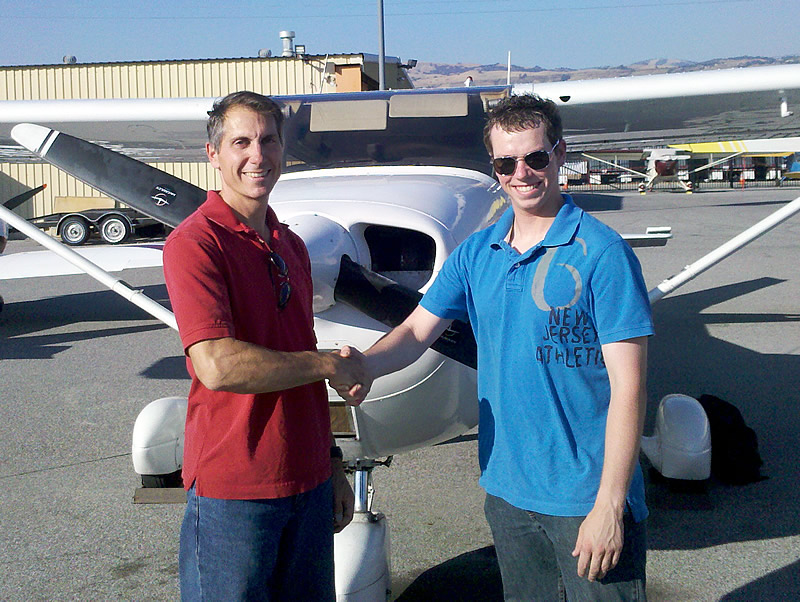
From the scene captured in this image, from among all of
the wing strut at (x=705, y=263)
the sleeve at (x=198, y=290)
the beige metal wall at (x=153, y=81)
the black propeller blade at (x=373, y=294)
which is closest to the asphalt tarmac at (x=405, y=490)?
the wing strut at (x=705, y=263)

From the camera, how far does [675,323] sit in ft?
26.5

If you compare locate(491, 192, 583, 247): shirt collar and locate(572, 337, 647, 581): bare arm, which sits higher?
locate(491, 192, 583, 247): shirt collar

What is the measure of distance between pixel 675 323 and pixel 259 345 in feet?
23.2

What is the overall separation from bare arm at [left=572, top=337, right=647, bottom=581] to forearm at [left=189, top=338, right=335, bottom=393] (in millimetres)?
Result: 634

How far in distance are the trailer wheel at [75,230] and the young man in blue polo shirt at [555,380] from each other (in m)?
18.4

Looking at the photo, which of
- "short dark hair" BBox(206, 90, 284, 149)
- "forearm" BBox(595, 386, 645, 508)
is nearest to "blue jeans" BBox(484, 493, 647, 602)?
"forearm" BBox(595, 386, 645, 508)

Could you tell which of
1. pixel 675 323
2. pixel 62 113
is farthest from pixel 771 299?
pixel 62 113

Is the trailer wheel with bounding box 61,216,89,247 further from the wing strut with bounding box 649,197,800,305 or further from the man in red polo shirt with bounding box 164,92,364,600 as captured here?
the man in red polo shirt with bounding box 164,92,364,600

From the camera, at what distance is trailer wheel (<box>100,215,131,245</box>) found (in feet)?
60.7

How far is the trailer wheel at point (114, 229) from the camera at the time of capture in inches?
728

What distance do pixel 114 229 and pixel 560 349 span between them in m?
18.3

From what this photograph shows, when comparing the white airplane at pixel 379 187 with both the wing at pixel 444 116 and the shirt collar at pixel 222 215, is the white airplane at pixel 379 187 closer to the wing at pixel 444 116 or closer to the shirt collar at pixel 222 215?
the wing at pixel 444 116

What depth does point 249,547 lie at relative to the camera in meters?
1.72

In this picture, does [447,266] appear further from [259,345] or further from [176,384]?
[176,384]
